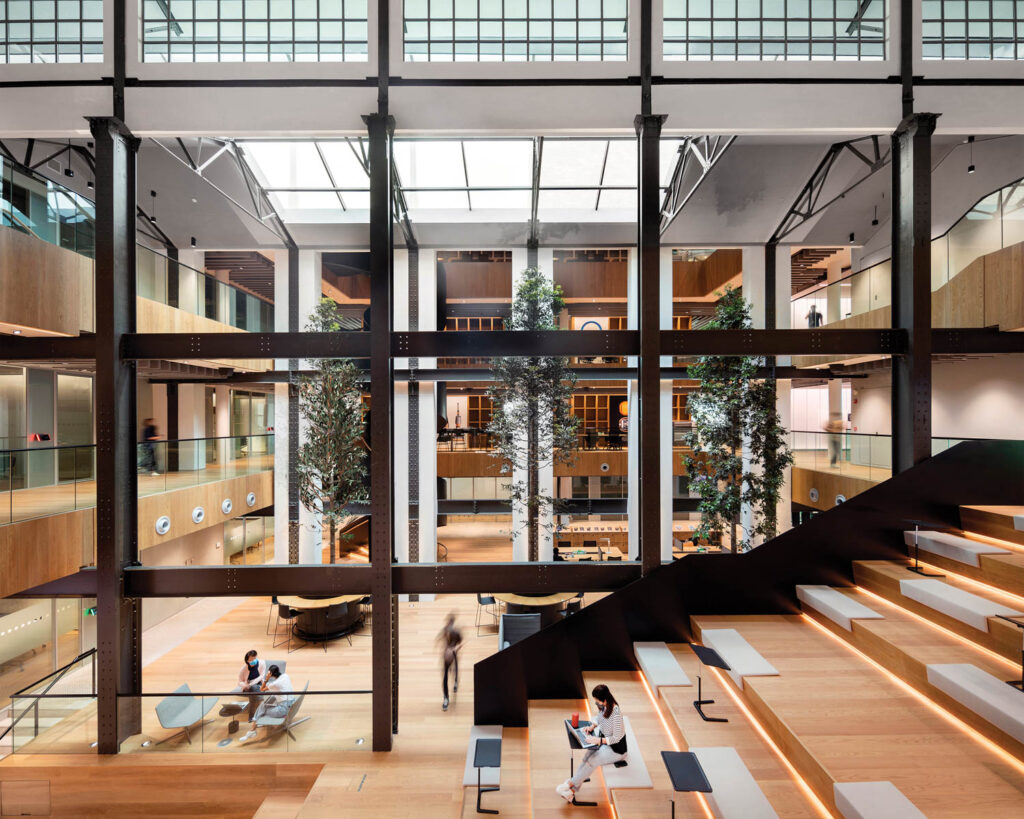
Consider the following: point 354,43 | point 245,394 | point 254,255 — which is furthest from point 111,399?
point 245,394

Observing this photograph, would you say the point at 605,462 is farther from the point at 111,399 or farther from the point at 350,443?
the point at 111,399

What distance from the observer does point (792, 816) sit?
380 centimetres

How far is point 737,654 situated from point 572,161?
9.54m

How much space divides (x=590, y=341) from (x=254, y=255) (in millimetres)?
12072

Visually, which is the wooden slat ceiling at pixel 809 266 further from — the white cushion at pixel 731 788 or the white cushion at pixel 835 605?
the white cushion at pixel 731 788

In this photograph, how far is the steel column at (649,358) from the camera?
6.80 meters

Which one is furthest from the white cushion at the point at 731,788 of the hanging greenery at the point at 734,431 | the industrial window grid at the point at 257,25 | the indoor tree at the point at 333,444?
the industrial window grid at the point at 257,25

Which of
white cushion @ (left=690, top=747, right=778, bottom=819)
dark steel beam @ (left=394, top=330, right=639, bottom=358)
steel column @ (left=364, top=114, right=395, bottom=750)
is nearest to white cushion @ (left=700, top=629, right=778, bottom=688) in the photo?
white cushion @ (left=690, top=747, right=778, bottom=819)

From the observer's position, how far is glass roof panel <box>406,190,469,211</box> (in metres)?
12.2

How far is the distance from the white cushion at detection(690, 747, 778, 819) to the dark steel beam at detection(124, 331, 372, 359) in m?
5.42

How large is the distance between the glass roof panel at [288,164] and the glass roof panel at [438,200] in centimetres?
179

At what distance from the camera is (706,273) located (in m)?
15.9

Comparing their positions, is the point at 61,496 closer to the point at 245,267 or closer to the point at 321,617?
the point at 321,617

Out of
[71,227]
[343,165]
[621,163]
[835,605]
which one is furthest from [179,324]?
[835,605]
